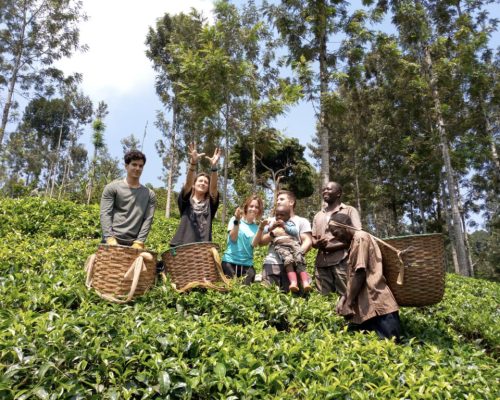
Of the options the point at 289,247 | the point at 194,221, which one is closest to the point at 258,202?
the point at 289,247

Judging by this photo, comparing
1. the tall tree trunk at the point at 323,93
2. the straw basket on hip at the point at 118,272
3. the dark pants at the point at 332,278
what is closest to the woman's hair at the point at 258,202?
the dark pants at the point at 332,278

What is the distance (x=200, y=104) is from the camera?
49.2 feet

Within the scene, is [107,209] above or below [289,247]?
above

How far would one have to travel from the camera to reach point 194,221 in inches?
176

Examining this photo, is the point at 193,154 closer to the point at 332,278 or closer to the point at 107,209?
the point at 107,209

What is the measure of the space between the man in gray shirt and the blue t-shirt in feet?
3.24

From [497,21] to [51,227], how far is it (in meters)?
19.6

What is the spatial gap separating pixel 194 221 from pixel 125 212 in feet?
2.36

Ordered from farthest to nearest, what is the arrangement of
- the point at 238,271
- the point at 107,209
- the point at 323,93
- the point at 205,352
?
the point at 323,93
the point at 238,271
the point at 107,209
the point at 205,352

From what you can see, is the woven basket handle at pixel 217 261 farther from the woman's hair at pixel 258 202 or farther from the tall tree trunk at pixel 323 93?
the tall tree trunk at pixel 323 93

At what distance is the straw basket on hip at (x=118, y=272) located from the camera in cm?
337

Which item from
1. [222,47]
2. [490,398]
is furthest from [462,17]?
[490,398]

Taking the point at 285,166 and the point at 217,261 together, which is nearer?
the point at 217,261

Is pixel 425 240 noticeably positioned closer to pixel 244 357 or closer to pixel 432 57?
pixel 244 357
